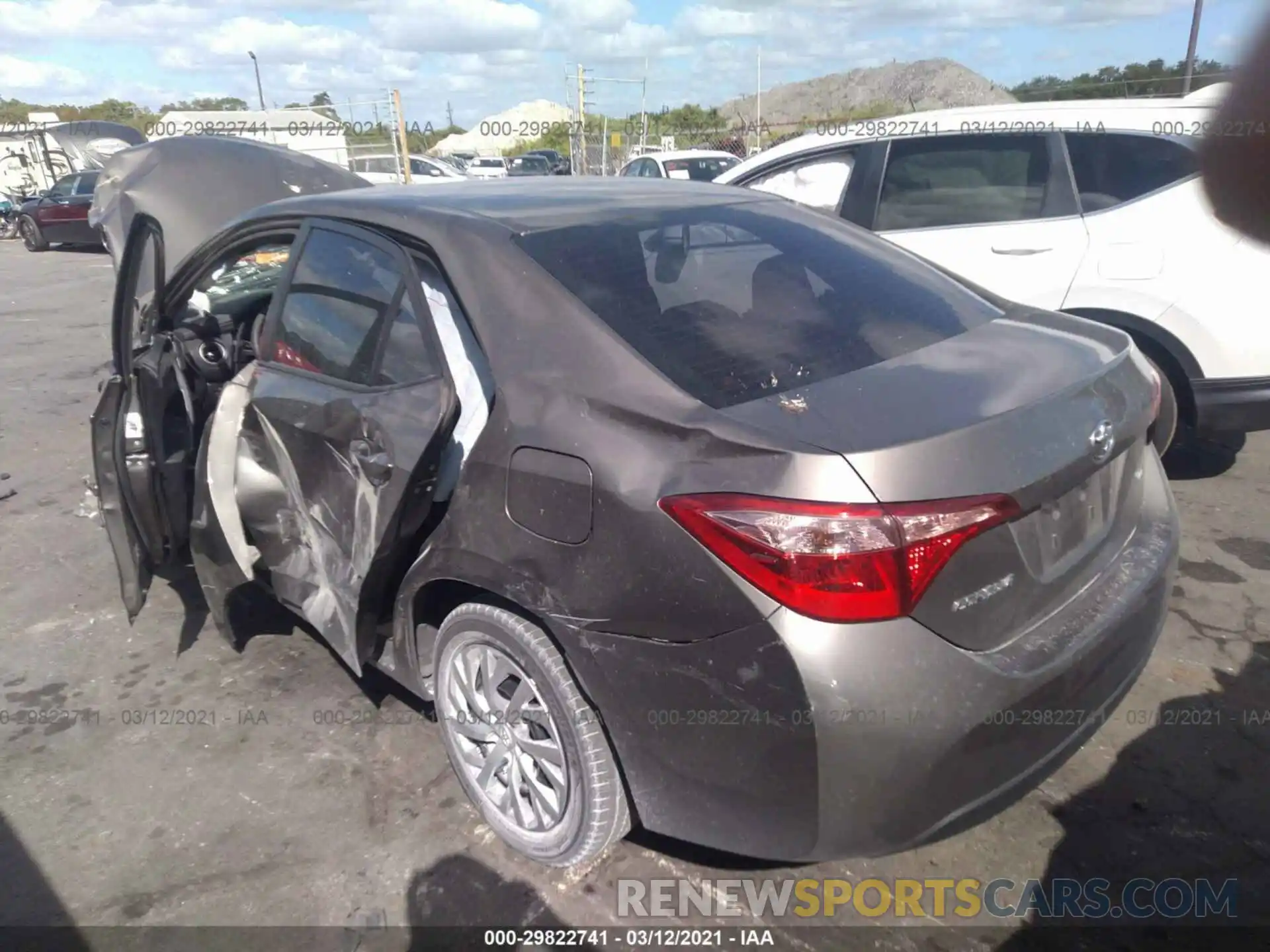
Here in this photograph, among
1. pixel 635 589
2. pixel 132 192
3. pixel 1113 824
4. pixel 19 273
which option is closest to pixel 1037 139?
pixel 1113 824

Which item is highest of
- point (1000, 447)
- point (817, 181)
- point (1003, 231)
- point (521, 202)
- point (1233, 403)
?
point (521, 202)

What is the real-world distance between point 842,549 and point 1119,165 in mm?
3560

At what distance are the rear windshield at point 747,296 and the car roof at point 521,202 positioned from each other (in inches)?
2.8

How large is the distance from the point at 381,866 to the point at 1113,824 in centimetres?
199

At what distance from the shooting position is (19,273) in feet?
54.0

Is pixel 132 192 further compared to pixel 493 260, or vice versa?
pixel 132 192

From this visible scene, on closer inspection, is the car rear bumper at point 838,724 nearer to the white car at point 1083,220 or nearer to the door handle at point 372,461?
the door handle at point 372,461

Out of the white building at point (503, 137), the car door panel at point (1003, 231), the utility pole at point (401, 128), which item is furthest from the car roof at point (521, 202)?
the white building at point (503, 137)

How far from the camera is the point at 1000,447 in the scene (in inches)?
74.1

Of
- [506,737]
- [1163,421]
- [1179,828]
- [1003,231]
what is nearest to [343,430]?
[506,737]

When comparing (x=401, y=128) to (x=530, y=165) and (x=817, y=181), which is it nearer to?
(x=530, y=165)

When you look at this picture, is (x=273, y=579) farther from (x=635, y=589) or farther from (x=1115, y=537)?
(x=1115, y=537)

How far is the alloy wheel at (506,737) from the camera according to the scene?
2330mm

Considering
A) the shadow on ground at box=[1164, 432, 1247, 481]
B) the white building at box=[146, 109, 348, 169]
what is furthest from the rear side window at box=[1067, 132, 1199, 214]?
the white building at box=[146, 109, 348, 169]
